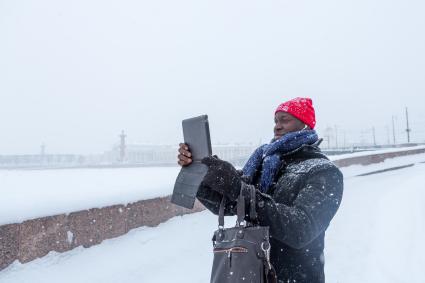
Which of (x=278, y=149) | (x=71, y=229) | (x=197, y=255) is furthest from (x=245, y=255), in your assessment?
(x=197, y=255)

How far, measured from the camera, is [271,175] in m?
2.11

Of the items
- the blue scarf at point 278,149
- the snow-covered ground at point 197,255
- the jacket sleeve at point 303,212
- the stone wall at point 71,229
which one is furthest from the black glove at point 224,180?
the snow-covered ground at point 197,255

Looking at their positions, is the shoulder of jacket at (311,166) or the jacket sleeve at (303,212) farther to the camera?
the shoulder of jacket at (311,166)

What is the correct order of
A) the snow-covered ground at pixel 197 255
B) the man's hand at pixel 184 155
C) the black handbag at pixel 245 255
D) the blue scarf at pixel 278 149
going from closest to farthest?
the black handbag at pixel 245 255 → the man's hand at pixel 184 155 → the blue scarf at pixel 278 149 → the snow-covered ground at pixel 197 255

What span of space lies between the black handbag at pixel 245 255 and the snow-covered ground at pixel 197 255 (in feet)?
7.13

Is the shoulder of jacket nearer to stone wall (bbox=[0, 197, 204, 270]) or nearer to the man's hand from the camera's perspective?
the man's hand

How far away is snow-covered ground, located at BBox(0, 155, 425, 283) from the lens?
3572mm

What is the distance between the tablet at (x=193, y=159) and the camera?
1.85 m

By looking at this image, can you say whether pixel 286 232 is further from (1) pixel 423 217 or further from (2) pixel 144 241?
(1) pixel 423 217

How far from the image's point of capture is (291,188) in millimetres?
1966

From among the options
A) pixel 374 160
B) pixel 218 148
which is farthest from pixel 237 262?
pixel 218 148

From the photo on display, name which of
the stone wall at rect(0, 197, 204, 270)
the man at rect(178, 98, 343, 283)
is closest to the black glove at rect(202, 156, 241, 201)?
the man at rect(178, 98, 343, 283)

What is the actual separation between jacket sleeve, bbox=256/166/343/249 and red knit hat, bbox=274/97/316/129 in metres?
0.48

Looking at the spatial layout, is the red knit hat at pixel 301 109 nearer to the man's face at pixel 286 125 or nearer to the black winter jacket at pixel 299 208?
the man's face at pixel 286 125
